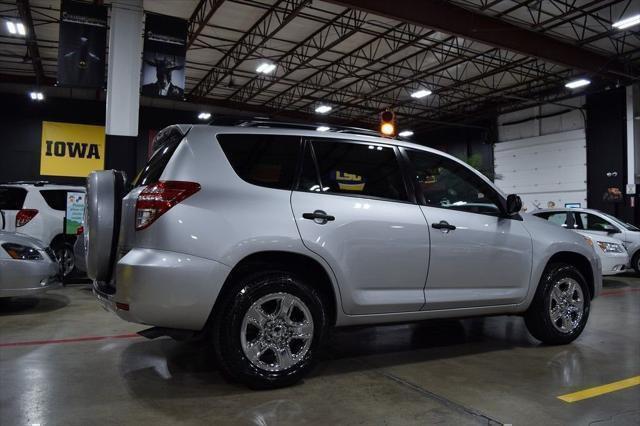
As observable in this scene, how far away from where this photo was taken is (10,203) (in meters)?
8.05

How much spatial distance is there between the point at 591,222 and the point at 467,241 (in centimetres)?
765

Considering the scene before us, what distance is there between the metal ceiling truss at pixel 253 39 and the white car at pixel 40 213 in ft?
27.2

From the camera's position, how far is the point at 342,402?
2.91 m

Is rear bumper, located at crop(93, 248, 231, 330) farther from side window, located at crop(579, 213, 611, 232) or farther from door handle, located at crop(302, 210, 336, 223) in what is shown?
side window, located at crop(579, 213, 611, 232)

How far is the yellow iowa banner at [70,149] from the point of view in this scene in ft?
69.7

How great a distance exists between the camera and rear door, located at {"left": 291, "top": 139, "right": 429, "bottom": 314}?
3.21 m

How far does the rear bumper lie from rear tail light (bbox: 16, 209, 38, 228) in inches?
251

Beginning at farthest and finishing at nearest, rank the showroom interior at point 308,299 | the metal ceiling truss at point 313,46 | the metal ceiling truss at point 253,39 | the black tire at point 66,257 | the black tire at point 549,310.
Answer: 1. the metal ceiling truss at point 313,46
2. the metal ceiling truss at point 253,39
3. the black tire at point 66,257
4. the black tire at point 549,310
5. the showroom interior at point 308,299

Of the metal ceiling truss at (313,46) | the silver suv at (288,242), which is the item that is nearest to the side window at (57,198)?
the silver suv at (288,242)

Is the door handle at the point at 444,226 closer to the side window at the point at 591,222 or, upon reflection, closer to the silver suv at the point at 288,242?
the silver suv at the point at 288,242

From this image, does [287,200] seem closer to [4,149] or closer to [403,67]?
[403,67]

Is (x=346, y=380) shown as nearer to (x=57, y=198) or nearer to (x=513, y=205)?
(x=513, y=205)

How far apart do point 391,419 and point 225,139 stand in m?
1.97

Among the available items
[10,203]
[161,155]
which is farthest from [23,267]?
[161,155]
